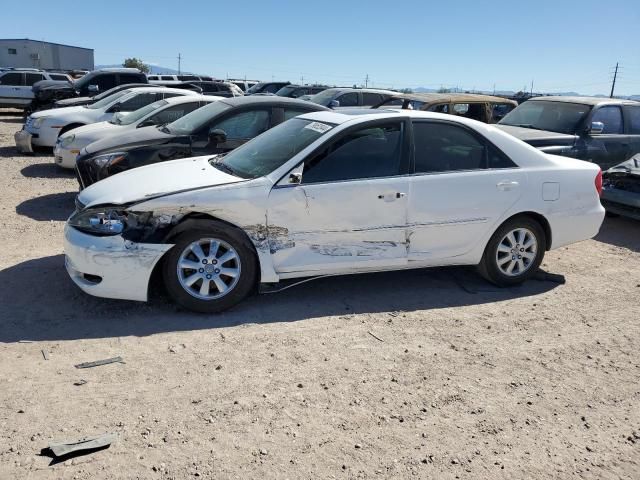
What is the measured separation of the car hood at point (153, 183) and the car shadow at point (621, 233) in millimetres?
5407

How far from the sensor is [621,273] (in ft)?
20.3

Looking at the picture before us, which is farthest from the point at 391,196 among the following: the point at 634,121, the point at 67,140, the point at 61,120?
the point at 61,120

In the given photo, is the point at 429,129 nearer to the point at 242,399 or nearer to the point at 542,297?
the point at 542,297

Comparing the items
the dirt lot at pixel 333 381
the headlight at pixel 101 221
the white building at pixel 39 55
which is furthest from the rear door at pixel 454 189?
the white building at pixel 39 55

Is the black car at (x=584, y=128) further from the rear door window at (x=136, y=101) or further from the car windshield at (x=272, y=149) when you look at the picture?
the rear door window at (x=136, y=101)

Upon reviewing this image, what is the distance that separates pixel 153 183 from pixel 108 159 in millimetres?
2836

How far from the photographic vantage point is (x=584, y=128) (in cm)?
892

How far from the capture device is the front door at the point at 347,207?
15.2ft

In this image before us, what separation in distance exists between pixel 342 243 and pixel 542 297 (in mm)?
2065

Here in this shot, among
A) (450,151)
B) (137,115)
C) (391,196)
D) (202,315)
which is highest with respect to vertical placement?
(137,115)

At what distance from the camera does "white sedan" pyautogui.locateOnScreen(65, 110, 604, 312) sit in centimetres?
442

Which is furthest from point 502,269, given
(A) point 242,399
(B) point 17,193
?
(B) point 17,193

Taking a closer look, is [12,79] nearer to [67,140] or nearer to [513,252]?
[67,140]

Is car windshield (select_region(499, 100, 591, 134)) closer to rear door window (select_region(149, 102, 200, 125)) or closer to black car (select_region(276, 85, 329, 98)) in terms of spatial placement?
rear door window (select_region(149, 102, 200, 125))
